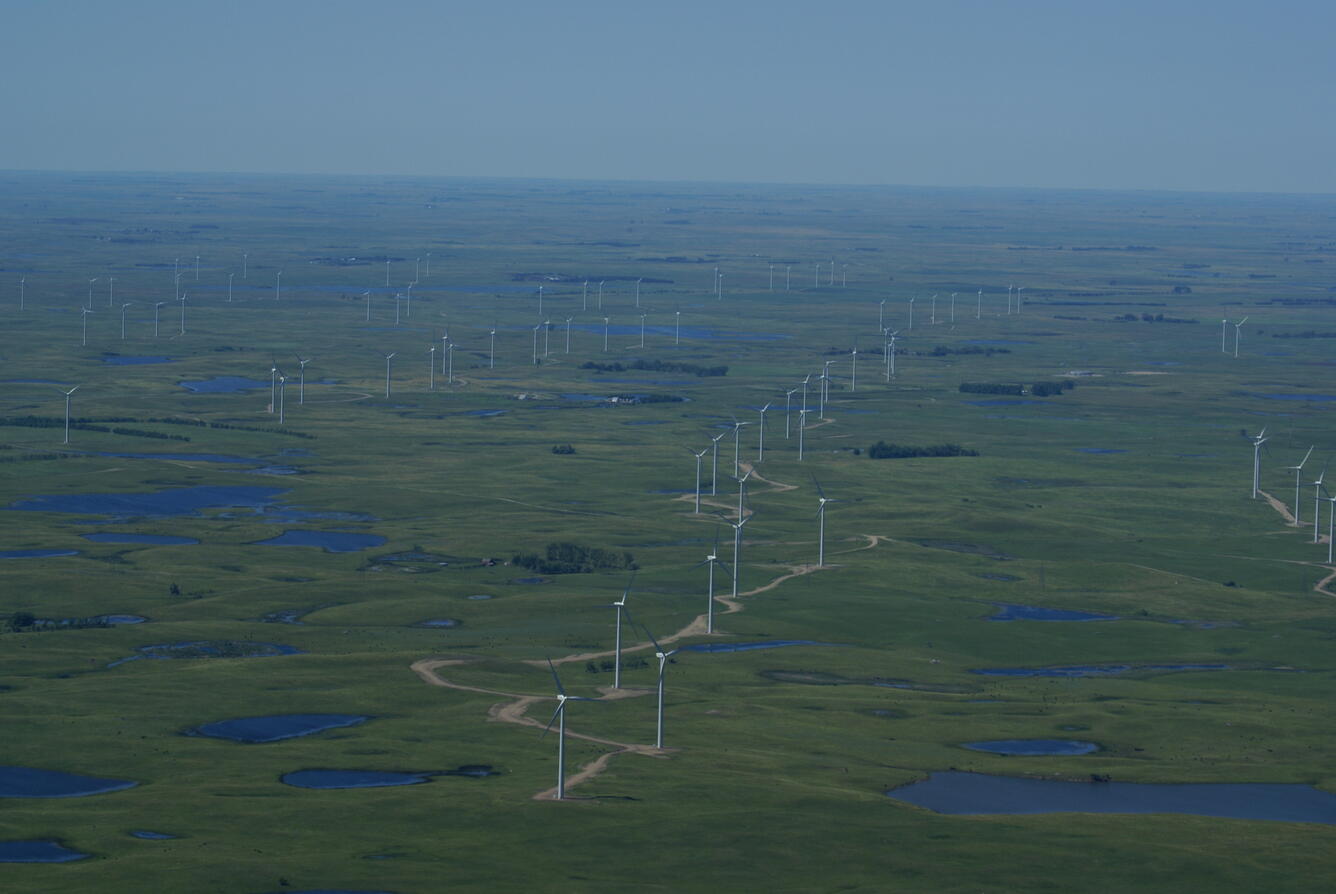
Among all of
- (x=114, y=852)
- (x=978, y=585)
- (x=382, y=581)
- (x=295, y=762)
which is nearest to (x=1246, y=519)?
(x=978, y=585)

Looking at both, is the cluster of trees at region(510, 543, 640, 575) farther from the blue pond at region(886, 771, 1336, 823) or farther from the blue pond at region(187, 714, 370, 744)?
the blue pond at region(886, 771, 1336, 823)

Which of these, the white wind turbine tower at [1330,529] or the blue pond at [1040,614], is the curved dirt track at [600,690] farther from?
the white wind turbine tower at [1330,529]

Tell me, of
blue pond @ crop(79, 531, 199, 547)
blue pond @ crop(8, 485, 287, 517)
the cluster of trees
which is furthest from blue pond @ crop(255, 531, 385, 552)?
the cluster of trees

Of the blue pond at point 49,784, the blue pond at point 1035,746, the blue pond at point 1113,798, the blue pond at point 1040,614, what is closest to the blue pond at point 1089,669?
the blue pond at point 1040,614

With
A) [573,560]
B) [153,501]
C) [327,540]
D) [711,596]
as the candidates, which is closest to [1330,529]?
[573,560]

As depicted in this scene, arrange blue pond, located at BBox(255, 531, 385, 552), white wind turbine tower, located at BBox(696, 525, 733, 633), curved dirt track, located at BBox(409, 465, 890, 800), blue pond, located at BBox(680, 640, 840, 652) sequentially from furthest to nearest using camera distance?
blue pond, located at BBox(255, 531, 385, 552), white wind turbine tower, located at BBox(696, 525, 733, 633), blue pond, located at BBox(680, 640, 840, 652), curved dirt track, located at BBox(409, 465, 890, 800)

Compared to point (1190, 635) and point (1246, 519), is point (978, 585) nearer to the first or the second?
point (1190, 635)

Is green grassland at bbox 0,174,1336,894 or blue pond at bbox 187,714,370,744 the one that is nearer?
green grassland at bbox 0,174,1336,894
